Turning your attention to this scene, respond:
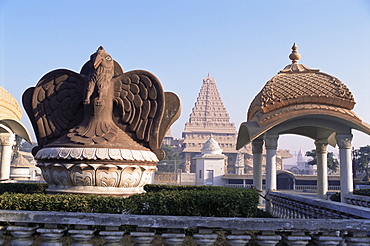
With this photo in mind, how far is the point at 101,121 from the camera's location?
7500 millimetres

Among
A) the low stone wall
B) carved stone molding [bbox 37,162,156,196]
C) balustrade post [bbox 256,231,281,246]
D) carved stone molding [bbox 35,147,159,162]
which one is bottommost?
the low stone wall

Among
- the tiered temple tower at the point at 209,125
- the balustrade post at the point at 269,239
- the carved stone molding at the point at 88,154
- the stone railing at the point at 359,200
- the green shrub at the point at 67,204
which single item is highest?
the tiered temple tower at the point at 209,125

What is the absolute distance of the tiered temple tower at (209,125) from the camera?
8619 cm

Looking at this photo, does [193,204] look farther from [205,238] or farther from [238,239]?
[238,239]

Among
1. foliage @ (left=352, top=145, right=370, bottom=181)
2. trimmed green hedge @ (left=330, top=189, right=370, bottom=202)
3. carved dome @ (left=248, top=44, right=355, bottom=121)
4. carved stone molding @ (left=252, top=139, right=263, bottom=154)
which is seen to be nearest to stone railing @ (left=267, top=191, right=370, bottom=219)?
trimmed green hedge @ (left=330, top=189, right=370, bottom=202)

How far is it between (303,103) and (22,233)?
33.5ft

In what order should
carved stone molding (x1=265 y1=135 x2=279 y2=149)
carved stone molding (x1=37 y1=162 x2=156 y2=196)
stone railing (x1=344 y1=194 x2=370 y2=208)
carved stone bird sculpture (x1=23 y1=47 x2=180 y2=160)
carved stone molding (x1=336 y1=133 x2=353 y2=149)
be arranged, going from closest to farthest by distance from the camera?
carved stone molding (x1=37 y1=162 x2=156 y2=196) < carved stone bird sculpture (x1=23 y1=47 x2=180 y2=160) < stone railing (x1=344 y1=194 x2=370 y2=208) < carved stone molding (x1=336 y1=133 x2=353 y2=149) < carved stone molding (x1=265 y1=135 x2=279 y2=149)

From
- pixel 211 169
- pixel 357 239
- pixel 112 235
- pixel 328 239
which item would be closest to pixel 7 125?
pixel 112 235

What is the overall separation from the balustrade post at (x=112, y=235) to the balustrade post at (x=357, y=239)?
2.64 m

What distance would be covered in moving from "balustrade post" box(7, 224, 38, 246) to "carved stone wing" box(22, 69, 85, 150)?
3824 millimetres

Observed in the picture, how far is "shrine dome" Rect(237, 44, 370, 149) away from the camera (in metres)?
11.9

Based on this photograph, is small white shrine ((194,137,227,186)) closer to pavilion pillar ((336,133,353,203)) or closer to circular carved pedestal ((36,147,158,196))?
pavilion pillar ((336,133,353,203))

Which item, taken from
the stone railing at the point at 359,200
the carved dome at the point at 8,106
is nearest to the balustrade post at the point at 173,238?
the stone railing at the point at 359,200

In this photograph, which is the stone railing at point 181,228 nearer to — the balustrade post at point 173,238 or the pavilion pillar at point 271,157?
the balustrade post at point 173,238
